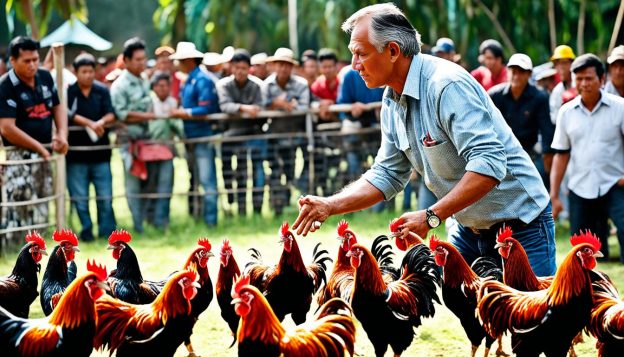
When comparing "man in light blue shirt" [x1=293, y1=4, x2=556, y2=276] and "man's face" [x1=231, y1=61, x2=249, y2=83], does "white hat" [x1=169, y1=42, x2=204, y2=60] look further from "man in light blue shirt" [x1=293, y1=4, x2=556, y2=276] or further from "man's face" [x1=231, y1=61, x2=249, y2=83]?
"man in light blue shirt" [x1=293, y1=4, x2=556, y2=276]

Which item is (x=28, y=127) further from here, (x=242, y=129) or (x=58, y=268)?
(x=58, y=268)

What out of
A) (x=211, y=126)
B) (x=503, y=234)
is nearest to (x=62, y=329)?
(x=503, y=234)

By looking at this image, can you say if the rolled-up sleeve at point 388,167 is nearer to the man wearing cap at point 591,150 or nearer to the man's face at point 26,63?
the man wearing cap at point 591,150

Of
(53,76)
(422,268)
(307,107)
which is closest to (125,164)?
(53,76)

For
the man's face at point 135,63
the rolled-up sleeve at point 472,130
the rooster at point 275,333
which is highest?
the man's face at point 135,63

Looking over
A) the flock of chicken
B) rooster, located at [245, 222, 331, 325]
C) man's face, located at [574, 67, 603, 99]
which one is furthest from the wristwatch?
man's face, located at [574, 67, 603, 99]

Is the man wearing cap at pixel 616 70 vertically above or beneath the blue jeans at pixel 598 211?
above

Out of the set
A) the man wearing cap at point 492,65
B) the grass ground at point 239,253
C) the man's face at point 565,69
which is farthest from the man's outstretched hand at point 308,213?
the man's face at point 565,69

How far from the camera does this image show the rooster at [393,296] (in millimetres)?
6215

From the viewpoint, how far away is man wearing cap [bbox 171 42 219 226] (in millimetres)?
12828

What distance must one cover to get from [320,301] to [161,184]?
6.17m

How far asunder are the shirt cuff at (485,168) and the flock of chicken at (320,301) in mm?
481

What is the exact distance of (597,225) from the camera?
10.4m

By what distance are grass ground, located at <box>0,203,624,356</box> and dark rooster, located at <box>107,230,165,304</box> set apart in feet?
2.10
